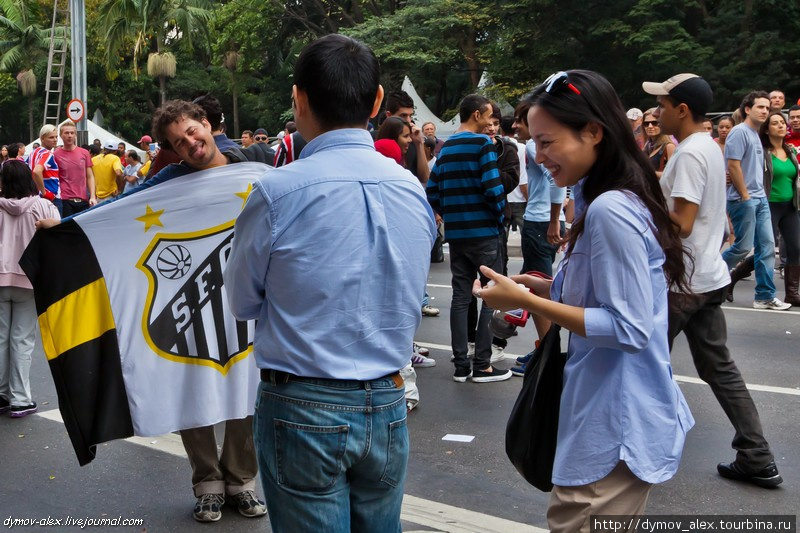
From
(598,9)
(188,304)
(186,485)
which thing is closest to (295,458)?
(188,304)

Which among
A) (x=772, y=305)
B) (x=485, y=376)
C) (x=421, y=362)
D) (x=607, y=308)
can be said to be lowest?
(x=772, y=305)

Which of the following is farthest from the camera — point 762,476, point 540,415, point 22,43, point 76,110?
point 22,43

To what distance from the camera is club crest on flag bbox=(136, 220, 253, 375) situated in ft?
13.8

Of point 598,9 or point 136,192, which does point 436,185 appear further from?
point 598,9

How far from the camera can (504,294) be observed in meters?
2.54

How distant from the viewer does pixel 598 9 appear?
92.3 ft

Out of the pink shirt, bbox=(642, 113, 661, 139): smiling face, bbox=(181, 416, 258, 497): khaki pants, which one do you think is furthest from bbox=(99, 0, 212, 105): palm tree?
bbox=(181, 416, 258, 497): khaki pants

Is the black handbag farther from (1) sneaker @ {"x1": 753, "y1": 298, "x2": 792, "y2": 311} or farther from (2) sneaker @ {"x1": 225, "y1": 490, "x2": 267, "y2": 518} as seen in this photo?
(1) sneaker @ {"x1": 753, "y1": 298, "x2": 792, "y2": 311}

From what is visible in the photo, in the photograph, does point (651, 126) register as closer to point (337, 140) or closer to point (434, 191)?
point (434, 191)

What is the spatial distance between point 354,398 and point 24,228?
4532 mm

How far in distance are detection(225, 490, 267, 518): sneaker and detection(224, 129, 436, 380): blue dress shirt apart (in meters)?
2.11

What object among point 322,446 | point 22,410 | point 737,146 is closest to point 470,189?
point 22,410

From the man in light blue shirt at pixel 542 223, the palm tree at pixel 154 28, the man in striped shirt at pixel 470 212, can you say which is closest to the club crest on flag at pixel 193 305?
the man in striped shirt at pixel 470 212

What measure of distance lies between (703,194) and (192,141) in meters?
2.43
